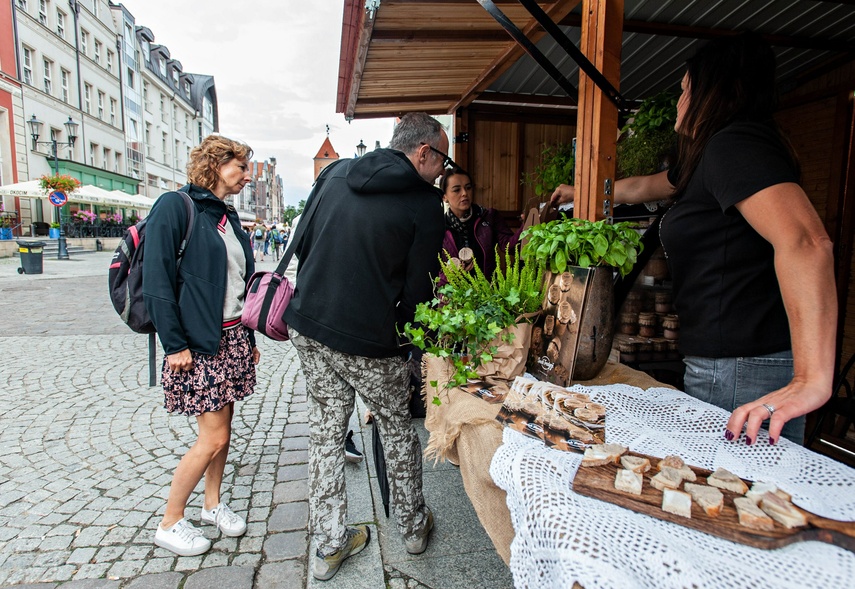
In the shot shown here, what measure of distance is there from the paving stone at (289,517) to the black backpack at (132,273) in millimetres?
1358

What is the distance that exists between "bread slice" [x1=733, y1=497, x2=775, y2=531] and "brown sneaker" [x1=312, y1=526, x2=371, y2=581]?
197cm

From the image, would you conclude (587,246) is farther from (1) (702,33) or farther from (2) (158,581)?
(1) (702,33)

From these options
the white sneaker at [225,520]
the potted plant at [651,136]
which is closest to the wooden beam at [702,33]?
the potted plant at [651,136]

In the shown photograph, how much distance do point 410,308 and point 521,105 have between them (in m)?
3.51

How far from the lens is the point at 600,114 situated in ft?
7.15

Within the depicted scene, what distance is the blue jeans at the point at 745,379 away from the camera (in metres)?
1.38

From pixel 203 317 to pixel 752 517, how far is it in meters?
2.31

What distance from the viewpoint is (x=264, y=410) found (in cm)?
457

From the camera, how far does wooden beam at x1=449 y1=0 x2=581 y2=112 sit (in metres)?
2.92

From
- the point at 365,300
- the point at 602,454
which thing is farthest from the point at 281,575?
the point at 602,454

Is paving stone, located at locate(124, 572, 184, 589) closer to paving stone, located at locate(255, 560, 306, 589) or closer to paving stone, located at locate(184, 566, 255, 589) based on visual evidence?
paving stone, located at locate(184, 566, 255, 589)

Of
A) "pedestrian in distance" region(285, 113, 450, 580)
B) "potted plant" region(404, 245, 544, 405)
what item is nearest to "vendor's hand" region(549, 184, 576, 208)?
"pedestrian in distance" region(285, 113, 450, 580)

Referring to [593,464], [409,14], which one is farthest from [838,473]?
[409,14]

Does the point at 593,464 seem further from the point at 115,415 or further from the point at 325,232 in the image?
the point at 115,415
